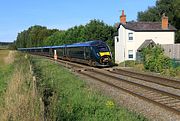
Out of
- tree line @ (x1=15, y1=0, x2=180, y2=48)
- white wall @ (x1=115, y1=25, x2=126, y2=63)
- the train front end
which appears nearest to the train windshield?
the train front end

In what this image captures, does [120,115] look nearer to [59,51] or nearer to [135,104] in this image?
[135,104]

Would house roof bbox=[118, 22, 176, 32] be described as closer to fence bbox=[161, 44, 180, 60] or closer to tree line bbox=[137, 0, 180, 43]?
fence bbox=[161, 44, 180, 60]

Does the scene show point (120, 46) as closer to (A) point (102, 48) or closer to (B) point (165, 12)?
(A) point (102, 48)

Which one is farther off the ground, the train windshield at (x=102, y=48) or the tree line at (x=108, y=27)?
the tree line at (x=108, y=27)

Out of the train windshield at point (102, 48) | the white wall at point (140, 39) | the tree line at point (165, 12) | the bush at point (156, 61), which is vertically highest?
the tree line at point (165, 12)

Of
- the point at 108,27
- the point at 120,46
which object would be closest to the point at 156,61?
the point at 120,46

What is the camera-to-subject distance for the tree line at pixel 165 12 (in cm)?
7000

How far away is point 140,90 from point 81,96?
531 cm

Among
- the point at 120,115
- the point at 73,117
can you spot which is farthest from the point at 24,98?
the point at 120,115

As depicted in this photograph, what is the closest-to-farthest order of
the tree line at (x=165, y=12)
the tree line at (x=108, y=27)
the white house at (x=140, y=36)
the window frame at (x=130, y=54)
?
the white house at (x=140, y=36) → the window frame at (x=130, y=54) → the tree line at (x=108, y=27) → the tree line at (x=165, y=12)

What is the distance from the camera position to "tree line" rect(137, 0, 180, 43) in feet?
230

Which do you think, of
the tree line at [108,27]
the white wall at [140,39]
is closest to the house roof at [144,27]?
the white wall at [140,39]

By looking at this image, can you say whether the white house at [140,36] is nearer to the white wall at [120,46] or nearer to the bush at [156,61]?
the white wall at [120,46]

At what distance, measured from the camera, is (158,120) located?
35.6 ft
